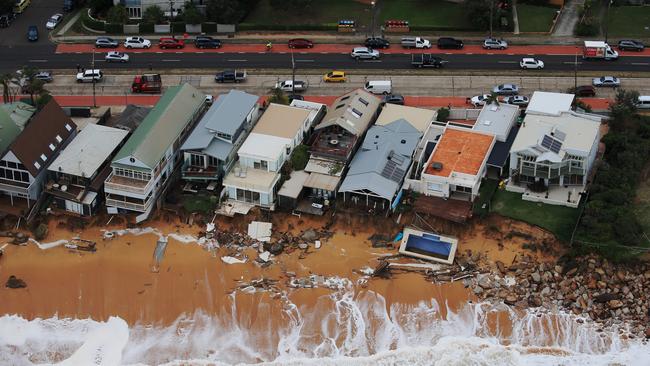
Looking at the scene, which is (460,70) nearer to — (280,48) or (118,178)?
(280,48)

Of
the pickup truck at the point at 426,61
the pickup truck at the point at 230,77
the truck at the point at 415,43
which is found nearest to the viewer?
the pickup truck at the point at 230,77

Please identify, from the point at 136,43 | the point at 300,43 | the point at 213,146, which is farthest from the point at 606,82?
the point at 136,43

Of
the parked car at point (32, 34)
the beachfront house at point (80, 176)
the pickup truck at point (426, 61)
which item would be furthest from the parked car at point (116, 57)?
the pickup truck at point (426, 61)

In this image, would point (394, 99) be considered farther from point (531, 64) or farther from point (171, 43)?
point (171, 43)

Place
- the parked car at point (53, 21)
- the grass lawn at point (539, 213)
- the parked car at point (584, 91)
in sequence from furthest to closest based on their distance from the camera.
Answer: the parked car at point (53, 21)
the parked car at point (584, 91)
the grass lawn at point (539, 213)

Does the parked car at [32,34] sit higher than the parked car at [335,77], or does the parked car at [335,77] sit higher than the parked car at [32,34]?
the parked car at [335,77]

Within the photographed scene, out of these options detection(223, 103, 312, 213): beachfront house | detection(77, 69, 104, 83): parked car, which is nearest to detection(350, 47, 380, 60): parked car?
detection(223, 103, 312, 213): beachfront house

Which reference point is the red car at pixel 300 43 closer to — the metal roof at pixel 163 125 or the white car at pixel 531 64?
the metal roof at pixel 163 125
